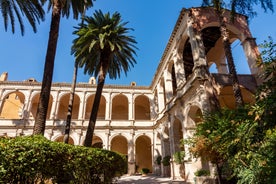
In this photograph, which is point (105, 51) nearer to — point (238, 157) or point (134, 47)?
point (134, 47)

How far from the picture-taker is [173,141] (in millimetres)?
15117

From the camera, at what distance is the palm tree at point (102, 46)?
12047 mm

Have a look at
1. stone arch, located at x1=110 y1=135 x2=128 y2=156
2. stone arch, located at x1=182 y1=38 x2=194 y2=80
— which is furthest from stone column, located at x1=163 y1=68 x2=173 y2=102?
stone arch, located at x1=110 y1=135 x2=128 y2=156

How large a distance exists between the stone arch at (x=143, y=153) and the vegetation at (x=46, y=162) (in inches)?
744

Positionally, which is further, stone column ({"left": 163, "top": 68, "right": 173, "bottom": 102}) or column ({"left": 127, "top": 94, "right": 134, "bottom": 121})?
column ({"left": 127, "top": 94, "right": 134, "bottom": 121})

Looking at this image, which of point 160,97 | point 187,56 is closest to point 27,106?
point 160,97

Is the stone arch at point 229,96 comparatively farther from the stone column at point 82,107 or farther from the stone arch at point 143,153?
the stone column at point 82,107

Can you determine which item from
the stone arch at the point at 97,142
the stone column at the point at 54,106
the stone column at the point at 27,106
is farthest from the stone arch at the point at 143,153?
the stone column at the point at 27,106

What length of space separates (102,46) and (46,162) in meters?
8.42

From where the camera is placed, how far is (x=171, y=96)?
17328mm

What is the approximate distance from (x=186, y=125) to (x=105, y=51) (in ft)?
26.6

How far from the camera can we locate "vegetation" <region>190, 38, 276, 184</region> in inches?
135

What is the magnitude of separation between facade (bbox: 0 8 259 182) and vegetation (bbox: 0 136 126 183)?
578 centimetres

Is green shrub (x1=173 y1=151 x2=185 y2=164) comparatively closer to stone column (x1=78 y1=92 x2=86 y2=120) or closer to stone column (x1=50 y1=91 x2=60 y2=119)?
stone column (x1=78 y1=92 x2=86 y2=120)
